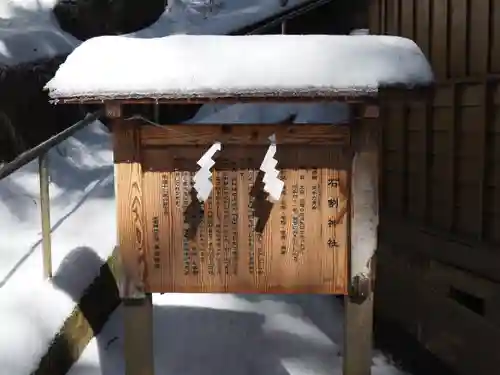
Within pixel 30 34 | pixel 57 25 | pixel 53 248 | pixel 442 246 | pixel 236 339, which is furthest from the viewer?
pixel 57 25

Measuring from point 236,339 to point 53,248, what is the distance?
1.82 meters

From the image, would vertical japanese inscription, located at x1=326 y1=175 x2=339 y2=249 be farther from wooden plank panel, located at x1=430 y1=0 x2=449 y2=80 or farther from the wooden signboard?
wooden plank panel, located at x1=430 y1=0 x2=449 y2=80

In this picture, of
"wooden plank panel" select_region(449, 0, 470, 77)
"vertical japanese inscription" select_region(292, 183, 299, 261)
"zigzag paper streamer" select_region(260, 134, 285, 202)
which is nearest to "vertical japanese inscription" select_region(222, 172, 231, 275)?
"zigzag paper streamer" select_region(260, 134, 285, 202)

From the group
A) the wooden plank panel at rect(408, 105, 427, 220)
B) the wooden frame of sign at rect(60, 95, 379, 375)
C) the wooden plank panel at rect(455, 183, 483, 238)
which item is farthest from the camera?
the wooden plank panel at rect(408, 105, 427, 220)

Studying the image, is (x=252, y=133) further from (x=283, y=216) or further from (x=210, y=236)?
(x=210, y=236)

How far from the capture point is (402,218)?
7.38m

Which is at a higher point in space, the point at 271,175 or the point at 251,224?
the point at 271,175

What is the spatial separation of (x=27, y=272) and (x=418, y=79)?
3.19m

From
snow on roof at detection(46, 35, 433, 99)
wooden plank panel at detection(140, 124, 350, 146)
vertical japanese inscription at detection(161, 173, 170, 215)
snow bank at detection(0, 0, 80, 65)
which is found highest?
snow bank at detection(0, 0, 80, 65)

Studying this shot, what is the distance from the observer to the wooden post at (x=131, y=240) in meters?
3.55

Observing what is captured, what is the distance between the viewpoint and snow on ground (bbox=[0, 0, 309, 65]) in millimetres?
10125

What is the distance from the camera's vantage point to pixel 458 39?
6.25 metres

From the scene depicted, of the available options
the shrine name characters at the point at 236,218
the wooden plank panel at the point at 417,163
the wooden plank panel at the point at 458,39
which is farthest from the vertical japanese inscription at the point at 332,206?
the wooden plank panel at the point at 417,163

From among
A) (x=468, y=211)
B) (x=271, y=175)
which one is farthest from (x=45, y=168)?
(x=468, y=211)
